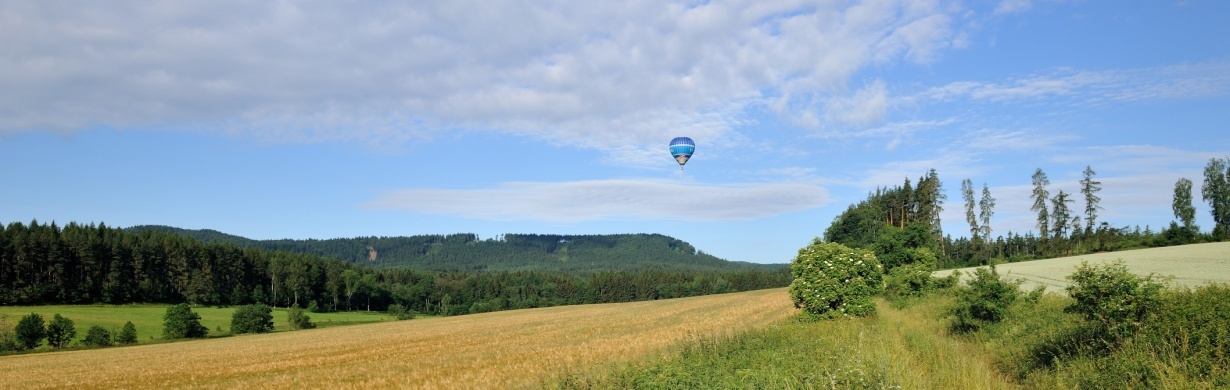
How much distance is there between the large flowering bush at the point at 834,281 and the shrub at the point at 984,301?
4.00 m

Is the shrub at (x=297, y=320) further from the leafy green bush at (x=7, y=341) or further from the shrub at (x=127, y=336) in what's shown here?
the leafy green bush at (x=7, y=341)

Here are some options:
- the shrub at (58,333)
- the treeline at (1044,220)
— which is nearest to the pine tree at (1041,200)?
the treeline at (1044,220)

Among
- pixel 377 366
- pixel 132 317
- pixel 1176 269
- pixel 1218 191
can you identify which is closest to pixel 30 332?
pixel 132 317

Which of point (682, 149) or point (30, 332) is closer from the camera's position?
point (682, 149)

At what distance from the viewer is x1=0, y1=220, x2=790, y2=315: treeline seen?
10400cm

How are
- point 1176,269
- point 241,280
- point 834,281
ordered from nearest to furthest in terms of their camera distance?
point 834,281 → point 1176,269 → point 241,280

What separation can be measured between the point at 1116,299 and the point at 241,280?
494 ft

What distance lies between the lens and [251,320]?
7650 centimetres

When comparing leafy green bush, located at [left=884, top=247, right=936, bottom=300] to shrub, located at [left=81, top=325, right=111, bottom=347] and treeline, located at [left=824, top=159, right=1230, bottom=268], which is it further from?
shrub, located at [left=81, top=325, right=111, bottom=347]

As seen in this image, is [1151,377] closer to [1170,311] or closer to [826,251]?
[1170,311]

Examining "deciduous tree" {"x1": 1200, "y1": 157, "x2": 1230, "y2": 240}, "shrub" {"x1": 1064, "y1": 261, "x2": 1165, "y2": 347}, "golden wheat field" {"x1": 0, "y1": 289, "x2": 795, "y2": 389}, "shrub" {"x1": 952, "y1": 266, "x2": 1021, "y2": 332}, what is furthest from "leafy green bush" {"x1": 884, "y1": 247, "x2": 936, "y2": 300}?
"deciduous tree" {"x1": 1200, "y1": 157, "x2": 1230, "y2": 240}

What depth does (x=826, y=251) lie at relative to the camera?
26.9m

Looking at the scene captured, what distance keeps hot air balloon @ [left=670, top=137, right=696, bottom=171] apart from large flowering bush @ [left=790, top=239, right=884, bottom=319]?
738 inches

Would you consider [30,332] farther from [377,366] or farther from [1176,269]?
[1176,269]
